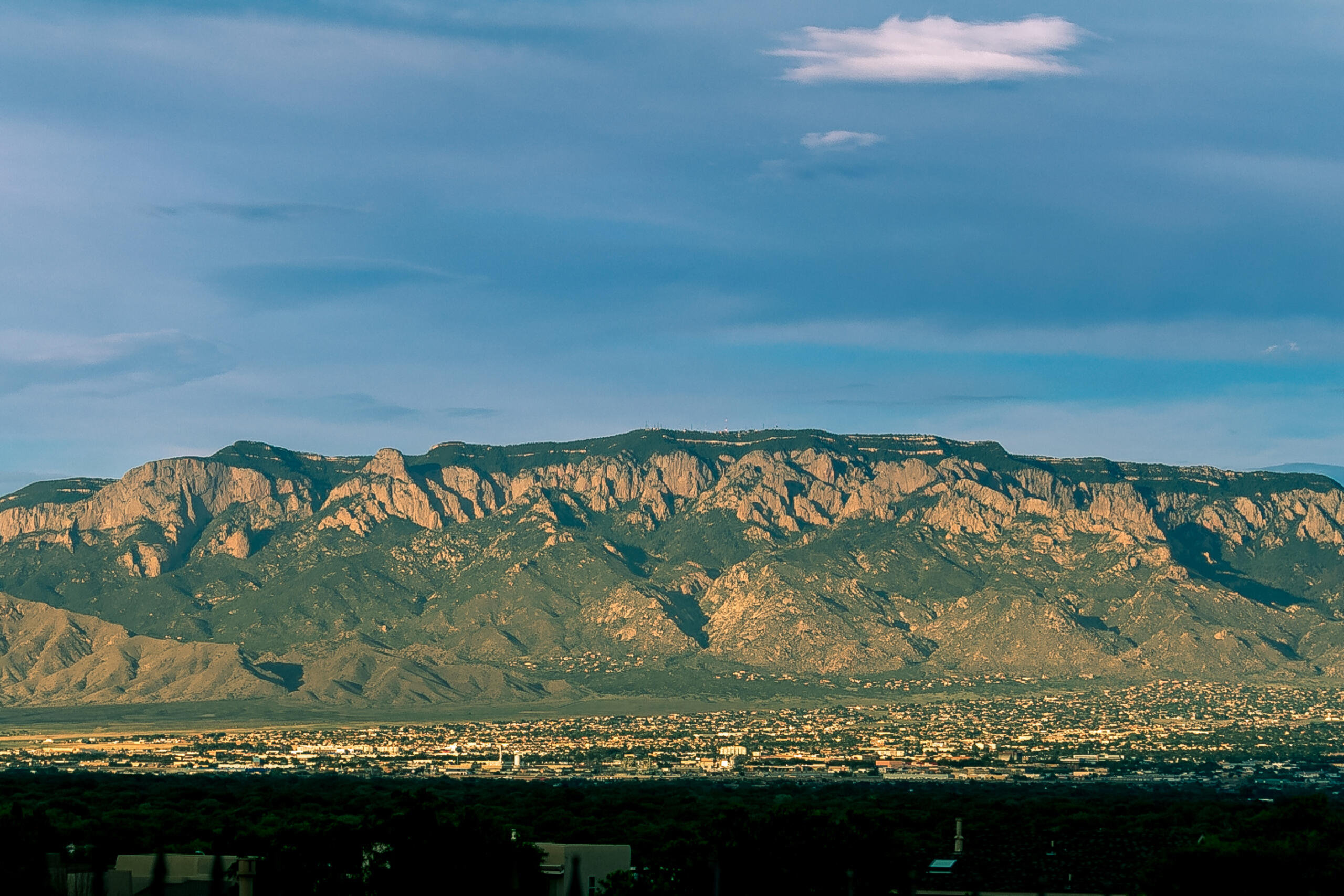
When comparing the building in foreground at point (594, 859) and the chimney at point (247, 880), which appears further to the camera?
the building in foreground at point (594, 859)

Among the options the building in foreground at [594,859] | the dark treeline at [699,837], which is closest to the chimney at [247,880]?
the dark treeline at [699,837]

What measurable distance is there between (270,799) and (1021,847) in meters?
70.7

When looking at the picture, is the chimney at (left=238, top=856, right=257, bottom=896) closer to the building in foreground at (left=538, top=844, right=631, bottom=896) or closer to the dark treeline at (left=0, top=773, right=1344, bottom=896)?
the dark treeline at (left=0, top=773, right=1344, bottom=896)

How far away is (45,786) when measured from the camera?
584 feet

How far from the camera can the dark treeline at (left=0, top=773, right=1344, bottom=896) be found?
6456 centimetres

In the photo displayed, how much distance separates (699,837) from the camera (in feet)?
305

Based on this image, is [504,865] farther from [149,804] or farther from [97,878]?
[149,804]

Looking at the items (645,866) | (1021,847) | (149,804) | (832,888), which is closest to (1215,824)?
(1021,847)

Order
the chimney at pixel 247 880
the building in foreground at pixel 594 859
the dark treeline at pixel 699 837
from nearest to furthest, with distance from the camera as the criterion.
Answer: the chimney at pixel 247 880, the dark treeline at pixel 699 837, the building in foreground at pixel 594 859

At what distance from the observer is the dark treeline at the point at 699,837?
64562 mm

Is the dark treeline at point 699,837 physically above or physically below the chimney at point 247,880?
below

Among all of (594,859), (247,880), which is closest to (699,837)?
(594,859)

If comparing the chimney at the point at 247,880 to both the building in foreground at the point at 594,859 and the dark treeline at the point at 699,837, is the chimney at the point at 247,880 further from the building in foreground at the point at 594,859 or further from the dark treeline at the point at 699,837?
the building in foreground at the point at 594,859

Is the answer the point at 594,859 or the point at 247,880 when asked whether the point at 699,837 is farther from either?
the point at 247,880
